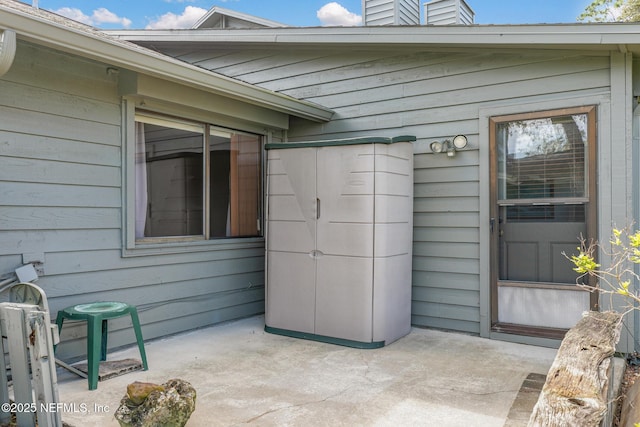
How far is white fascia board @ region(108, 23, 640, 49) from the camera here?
3445mm

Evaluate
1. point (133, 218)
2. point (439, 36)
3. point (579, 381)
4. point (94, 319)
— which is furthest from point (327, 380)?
point (439, 36)

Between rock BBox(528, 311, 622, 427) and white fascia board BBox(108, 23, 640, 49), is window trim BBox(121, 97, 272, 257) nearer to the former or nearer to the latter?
white fascia board BBox(108, 23, 640, 49)

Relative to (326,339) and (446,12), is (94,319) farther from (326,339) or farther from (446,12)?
(446,12)

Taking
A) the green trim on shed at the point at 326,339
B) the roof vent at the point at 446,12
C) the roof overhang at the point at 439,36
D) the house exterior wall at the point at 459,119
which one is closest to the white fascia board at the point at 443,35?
the roof overhang at the point at 439,36

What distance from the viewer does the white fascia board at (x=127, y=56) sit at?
2770 mm

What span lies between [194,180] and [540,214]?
9.97 feet

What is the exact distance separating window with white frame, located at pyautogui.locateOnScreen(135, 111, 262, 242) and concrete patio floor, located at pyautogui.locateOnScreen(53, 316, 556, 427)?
1004mm

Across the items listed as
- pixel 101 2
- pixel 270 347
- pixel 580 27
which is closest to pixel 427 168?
pixel 580 27

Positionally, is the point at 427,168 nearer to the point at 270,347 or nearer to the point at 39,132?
the point at 270,347

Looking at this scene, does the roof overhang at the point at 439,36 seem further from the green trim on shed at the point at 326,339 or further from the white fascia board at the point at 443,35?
the green trim on shed at the point at 326,339

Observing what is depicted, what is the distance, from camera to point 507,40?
12.5 ft

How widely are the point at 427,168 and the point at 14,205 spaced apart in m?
3.35

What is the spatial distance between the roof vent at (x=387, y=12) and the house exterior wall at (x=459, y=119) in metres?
2.44

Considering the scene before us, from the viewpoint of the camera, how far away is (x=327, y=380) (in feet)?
10.5
